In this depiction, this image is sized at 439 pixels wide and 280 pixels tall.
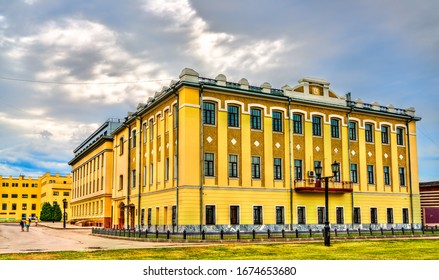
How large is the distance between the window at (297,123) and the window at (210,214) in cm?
1083

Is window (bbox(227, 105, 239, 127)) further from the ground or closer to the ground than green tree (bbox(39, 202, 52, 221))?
further from the ground

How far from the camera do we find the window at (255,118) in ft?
135

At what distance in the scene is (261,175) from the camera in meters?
40.6

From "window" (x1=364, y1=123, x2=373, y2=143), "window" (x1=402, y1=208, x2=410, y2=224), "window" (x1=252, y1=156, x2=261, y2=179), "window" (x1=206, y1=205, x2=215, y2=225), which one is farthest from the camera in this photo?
"window" (x1=402, y1=208, x2=410, y2=224)

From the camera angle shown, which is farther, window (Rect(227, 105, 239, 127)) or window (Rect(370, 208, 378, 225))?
window (Rect(370, 208, 378, 225))

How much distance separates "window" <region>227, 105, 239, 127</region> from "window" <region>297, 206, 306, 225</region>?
9.27m

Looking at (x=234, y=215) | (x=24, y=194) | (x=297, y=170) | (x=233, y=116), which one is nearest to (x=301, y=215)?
(x=297, y=170)

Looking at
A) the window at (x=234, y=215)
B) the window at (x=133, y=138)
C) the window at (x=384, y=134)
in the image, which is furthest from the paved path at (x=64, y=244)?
the window at (x=384, y=134)

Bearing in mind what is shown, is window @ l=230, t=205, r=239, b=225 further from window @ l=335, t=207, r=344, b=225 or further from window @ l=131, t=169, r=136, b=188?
window @ l=131, t=169, r=136, b=188

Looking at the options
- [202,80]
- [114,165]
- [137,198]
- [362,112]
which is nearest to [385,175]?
[362,112]

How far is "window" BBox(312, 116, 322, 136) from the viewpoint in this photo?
44.4 metres

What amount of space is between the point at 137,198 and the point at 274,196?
1412cm

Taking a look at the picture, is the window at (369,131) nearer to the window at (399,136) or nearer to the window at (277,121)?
the window at (399,136)

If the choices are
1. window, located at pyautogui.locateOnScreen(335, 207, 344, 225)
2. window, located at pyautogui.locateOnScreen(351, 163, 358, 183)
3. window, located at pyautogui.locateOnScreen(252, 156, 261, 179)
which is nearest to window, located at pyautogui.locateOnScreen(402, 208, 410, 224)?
window, located at pyautogui.locateOnScreen(351, 163, 358, 183)
